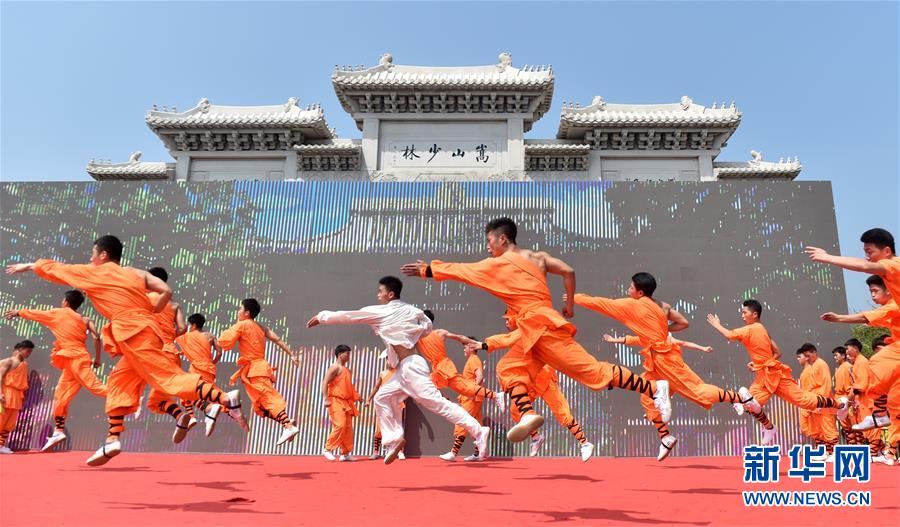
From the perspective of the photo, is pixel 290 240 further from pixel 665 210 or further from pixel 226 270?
pixel 665 210

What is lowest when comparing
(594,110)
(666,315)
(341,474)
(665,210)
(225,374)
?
(341,474)

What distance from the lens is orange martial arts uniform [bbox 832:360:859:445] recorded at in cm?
802

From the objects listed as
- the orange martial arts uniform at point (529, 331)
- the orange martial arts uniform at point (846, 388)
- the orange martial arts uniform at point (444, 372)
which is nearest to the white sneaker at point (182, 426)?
the orange martial arts uniform at point (444, 372)

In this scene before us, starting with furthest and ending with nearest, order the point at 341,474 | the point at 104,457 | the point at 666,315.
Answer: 1. the point at 666,315
2. the point at 341,474
3. the point at 104,457

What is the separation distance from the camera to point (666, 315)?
259 inches

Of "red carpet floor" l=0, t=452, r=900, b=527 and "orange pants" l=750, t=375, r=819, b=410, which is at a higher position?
"orange pants" l=750, t=375, r=819, b=410

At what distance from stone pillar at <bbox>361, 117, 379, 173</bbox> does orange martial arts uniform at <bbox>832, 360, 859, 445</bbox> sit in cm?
1457

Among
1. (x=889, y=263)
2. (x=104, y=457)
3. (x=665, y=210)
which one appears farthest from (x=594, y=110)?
(x=104, y=457)

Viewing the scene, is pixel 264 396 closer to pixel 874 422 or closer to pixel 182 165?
pixel 874 422

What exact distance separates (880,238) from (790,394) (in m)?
2.71

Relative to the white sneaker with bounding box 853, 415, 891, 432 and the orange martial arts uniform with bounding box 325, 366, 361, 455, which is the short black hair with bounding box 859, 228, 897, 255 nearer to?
the white sneaker with bounding box 853, 415, 891, 432

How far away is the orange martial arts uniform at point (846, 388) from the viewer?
8023 mm

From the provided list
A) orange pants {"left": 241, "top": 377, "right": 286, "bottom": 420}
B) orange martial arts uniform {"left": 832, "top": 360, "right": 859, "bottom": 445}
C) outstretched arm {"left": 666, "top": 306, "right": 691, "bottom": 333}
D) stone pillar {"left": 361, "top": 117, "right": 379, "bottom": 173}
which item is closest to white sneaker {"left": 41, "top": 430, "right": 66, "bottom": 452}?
orange pants {"left": 241, "top": 377, "right": 286, "bottom": 420}

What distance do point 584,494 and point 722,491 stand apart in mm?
1087
